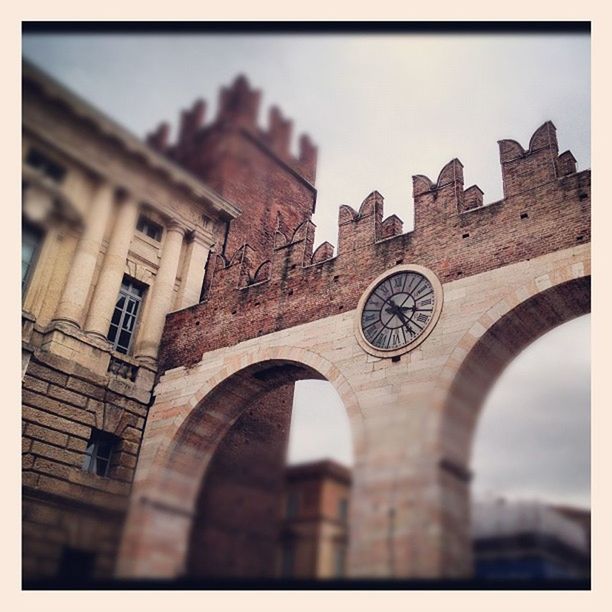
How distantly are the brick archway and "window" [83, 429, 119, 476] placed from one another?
64 centimetres

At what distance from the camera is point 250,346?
14.3 m

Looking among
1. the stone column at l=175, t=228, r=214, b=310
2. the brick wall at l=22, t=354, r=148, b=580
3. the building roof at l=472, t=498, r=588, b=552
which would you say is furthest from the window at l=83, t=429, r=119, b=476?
the building roof at l=472, t=498, r=588, b=552

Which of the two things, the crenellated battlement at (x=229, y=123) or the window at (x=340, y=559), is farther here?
the window at (x=340, y=559)

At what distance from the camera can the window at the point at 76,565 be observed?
966 centimetres

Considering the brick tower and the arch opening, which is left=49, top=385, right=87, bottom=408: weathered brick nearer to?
the arch opening

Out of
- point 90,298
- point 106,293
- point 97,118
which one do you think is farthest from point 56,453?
point 97,118

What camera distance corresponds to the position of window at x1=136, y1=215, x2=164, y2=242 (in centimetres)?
1133

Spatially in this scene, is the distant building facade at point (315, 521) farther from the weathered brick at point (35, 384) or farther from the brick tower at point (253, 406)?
the weathered brick at point (35, 384)

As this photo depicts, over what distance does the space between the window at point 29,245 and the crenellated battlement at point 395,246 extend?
12.0ft

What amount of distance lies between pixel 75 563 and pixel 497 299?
24.3 ft

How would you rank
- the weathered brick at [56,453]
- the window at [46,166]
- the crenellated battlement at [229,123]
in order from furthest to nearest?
the weathered brick at [56,453] < the crenellated battlement at [229,123] < the window at [46,166]

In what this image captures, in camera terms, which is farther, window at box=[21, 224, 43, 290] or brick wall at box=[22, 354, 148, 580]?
brick wall at box=[22, 354, 148, 580]

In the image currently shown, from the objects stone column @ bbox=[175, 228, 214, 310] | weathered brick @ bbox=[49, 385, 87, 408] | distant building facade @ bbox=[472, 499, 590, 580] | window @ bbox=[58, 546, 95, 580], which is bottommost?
window @ bbox=[58, 546, 95, 580]

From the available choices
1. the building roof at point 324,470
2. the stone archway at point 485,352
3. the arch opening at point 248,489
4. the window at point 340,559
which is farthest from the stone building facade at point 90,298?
the stone archway at point 485,352
